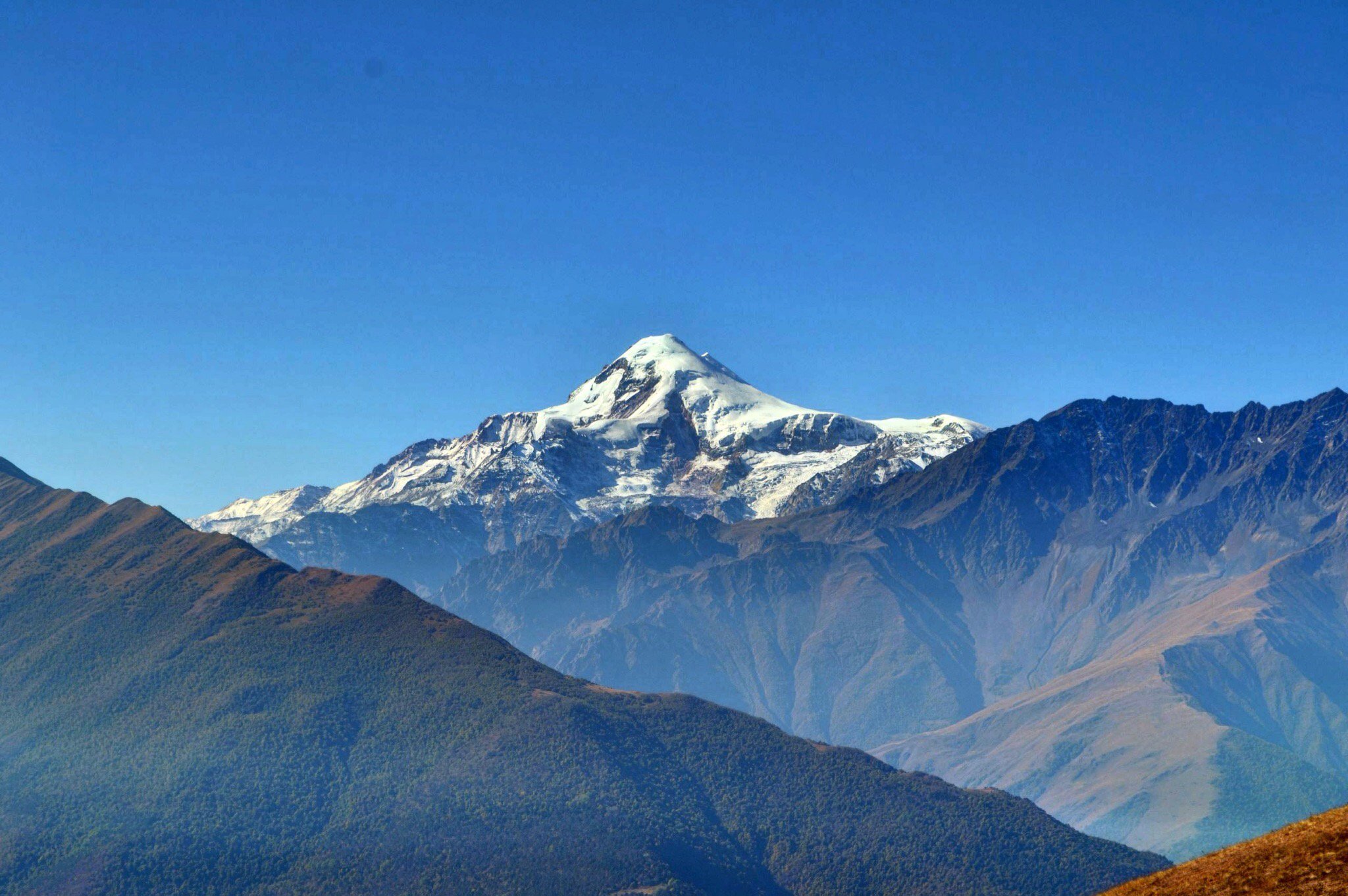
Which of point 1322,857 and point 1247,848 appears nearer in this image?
point 1322,857

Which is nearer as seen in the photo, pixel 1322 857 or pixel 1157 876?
pixel 1322 857
